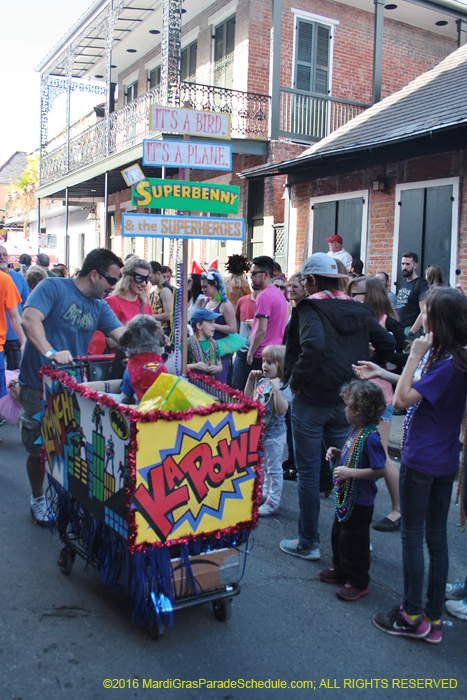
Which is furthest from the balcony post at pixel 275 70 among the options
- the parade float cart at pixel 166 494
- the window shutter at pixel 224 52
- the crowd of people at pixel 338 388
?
the parade float cart at pixel 166 494

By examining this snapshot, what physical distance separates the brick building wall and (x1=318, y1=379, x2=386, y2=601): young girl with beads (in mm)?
6315

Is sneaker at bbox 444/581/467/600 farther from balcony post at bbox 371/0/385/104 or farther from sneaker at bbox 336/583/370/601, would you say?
balcony post at bbox 371/0/385/104

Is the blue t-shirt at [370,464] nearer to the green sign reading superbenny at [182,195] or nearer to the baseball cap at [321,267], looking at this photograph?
the baseball cap at [321,267]

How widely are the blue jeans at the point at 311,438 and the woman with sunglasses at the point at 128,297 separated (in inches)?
78.2

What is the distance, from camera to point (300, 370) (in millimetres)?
3756

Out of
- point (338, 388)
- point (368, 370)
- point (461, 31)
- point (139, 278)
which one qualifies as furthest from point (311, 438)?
point (461, 31)

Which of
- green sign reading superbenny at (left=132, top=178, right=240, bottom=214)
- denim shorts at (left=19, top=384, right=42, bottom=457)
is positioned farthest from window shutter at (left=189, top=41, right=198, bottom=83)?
denim shorts at (left=19, top=384, right=42, bottom=457)

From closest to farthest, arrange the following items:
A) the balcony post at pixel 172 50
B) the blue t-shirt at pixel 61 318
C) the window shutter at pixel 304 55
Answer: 1. the blue t-shirt at pixel 61 318
2. the balcony post at pixel 172 50
3. the window shutter at pixel 304 55

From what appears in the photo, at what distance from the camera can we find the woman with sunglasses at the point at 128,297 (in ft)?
17.1

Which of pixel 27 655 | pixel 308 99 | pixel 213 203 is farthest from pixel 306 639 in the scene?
pixel 308 99

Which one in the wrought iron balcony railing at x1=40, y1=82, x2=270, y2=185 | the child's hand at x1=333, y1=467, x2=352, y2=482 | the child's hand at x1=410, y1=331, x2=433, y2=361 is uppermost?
the wrought iron balcony railing at x1=40, y1=82, x2=270, y2=185

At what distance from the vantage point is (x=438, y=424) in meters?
2.99

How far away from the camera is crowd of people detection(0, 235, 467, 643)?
2.99m

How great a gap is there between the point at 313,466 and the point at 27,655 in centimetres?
194
